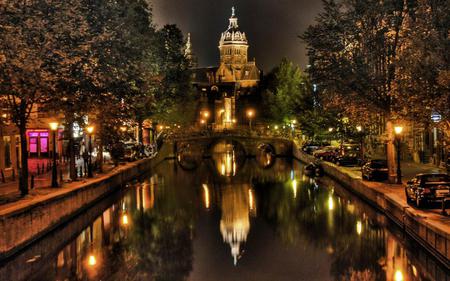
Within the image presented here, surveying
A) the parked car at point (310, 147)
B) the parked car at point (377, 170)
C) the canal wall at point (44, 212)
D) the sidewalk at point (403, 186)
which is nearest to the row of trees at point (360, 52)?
the parked car at point (377, 170)

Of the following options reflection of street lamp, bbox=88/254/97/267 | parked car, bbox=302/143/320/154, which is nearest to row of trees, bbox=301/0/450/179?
reflection of street lamp, bbox=88/254/97/267

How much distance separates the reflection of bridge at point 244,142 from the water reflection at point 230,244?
44785 mm

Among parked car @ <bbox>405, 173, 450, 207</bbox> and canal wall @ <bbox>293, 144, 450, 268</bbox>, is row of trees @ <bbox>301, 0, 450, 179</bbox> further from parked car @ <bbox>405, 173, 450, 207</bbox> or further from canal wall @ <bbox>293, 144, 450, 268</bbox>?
parked car @ <bbox>405, 173, 450, 207</bbox>

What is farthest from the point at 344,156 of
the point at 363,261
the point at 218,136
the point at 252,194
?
the point at 218,136

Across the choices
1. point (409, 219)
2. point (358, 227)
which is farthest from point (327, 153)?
point (409, 219)

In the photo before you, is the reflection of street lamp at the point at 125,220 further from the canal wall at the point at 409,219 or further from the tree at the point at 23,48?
the canal wall at the point at 409,219

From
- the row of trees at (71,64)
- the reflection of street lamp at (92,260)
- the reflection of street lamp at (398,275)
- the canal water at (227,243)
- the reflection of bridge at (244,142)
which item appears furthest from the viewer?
the reflection of bridge at (244,142)

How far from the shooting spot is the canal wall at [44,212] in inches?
861

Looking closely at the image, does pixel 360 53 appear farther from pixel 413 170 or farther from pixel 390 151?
pixel 413 170

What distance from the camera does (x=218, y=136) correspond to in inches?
3738

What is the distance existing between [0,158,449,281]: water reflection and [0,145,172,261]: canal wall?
1.97 feet

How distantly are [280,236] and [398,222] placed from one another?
561 centimetres

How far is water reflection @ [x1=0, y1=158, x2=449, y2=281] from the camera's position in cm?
2086

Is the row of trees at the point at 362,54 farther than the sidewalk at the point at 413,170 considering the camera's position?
No
